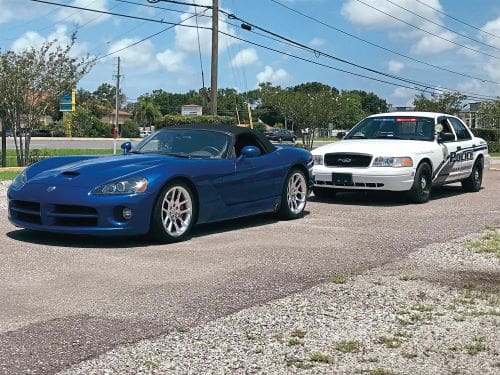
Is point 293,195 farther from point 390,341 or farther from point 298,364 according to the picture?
point 298,364

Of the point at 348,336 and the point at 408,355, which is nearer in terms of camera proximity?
the point at 408,355

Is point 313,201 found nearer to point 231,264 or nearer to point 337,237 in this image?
point 337,237

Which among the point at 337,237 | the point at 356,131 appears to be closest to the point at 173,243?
the point at 337,237

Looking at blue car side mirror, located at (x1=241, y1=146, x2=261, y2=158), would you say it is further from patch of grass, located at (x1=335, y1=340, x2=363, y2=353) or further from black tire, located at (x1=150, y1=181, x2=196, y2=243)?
patch of grass, located at (x1=335, y1=340, x2=363, y2=353)

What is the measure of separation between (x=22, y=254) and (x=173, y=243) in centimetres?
156

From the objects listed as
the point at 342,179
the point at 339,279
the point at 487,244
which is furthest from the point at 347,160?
the point at 339,279

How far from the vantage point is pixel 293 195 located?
372 inches

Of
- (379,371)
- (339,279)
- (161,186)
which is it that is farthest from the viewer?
(161,186)

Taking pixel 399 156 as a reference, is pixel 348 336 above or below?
below

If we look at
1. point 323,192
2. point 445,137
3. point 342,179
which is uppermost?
point 445,137

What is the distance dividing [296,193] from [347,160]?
2.29 m

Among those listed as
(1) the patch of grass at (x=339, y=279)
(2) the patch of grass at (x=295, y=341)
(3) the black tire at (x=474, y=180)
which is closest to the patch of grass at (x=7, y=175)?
(3) the black tire at (x=474, y=180)

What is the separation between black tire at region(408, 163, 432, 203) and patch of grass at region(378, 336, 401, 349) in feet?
24.7

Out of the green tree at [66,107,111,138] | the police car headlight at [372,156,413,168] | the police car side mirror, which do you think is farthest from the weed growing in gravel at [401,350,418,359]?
the green tree at [66,107,111,138]
